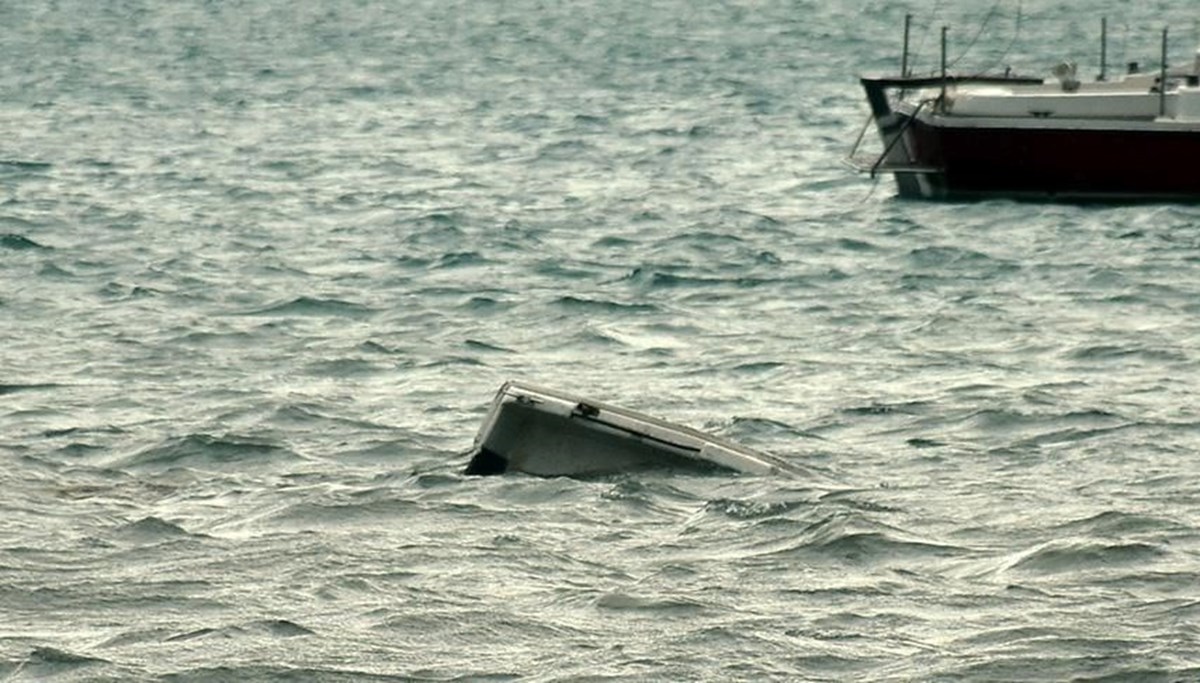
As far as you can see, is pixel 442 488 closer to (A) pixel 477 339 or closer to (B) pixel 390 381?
(B) pixel 390 381

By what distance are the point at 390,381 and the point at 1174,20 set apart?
83996 mm

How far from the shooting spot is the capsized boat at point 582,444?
18156 mm

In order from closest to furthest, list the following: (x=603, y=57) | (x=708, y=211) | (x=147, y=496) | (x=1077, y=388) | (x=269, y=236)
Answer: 1. (x=147, y=496)
2. (x=1077, y=388)
3. (x=269, y=236)
4. (x=708, y=211)
5. (x=603, y=57)

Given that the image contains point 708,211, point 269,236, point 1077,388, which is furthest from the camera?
point 708,211

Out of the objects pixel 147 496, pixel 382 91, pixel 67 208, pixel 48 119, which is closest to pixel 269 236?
pixel 67 208

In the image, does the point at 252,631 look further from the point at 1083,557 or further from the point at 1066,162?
the point at 1066,162

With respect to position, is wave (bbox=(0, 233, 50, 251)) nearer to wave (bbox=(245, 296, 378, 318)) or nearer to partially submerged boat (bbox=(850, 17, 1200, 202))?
wave (bbox=(245, 296, 378, 318))

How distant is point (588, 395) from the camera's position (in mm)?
→ 22297

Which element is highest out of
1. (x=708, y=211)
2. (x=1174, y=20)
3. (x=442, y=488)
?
(x=442, y=488)

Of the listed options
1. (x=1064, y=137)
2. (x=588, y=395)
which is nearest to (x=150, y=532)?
(x=588, y=395)

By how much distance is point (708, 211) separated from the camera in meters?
38.6

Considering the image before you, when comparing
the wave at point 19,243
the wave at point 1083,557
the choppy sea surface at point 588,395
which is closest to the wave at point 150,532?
the choppy sea surface at point 588,395

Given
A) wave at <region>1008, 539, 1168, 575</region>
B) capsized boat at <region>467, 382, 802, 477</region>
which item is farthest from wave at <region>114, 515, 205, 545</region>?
wave at <region>1008, 539, 1168, 575</region>

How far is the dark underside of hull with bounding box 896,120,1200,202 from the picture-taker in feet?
115
